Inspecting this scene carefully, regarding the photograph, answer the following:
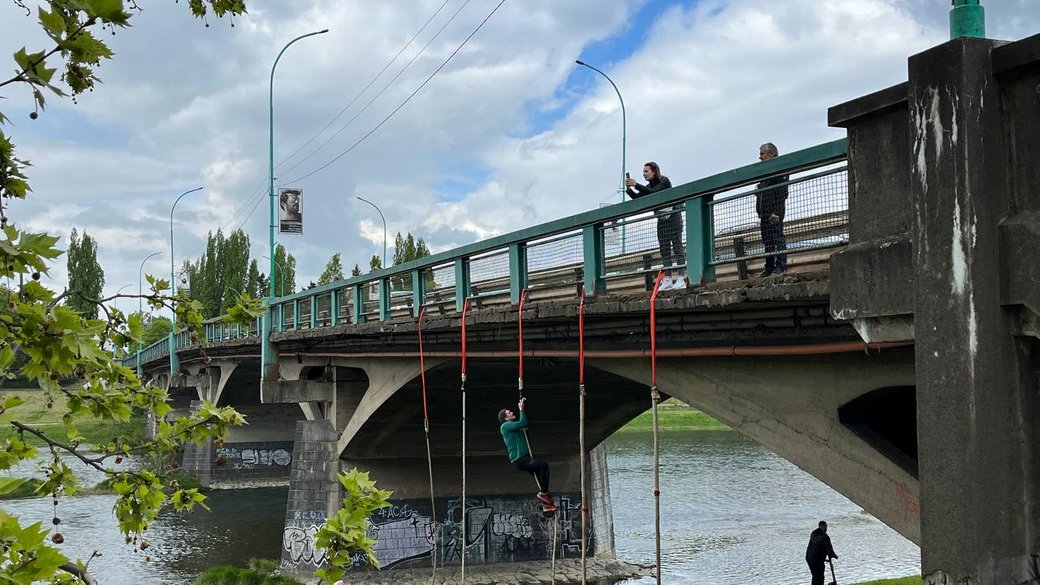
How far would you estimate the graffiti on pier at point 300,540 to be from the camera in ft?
89.2

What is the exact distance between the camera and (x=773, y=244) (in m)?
9.12

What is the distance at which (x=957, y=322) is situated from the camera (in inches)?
237

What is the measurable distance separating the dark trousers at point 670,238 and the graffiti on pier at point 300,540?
1857cm

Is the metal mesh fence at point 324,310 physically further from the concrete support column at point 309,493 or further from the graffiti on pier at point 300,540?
the graffiti on pier at point 300,540

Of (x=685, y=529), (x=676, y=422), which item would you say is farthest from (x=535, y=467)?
(x=676, y=422)

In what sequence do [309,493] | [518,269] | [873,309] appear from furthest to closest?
[309,493] → [518,269] → [873,309]

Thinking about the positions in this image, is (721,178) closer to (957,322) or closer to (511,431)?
(957,322)

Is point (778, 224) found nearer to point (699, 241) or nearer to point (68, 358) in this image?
point (699, 241)

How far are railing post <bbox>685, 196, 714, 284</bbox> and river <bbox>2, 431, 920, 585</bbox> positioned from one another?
54.5ft

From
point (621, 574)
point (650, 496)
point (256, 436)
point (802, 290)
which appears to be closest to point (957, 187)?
point (802, 290)

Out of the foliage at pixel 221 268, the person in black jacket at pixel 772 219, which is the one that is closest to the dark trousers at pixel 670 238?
the person in black jacket at pixel 772 219

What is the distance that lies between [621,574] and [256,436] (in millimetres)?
30696

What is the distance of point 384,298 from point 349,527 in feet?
55.5

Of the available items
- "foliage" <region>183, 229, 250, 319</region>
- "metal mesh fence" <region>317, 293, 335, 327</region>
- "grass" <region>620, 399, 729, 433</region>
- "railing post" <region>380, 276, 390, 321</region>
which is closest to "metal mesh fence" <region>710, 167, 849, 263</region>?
"railing post" <region>380, 276, 390, 321</region>
